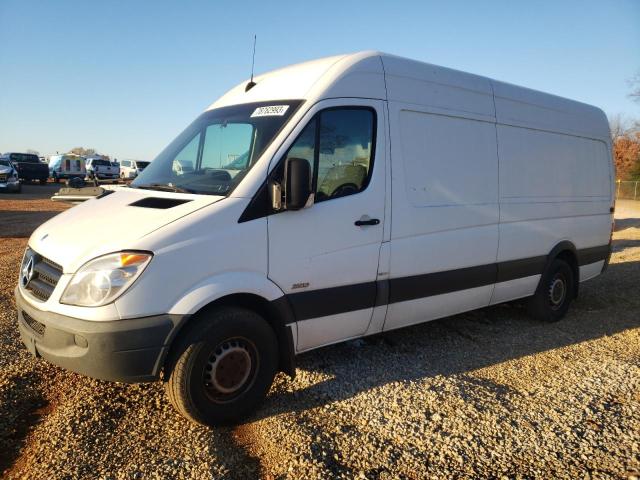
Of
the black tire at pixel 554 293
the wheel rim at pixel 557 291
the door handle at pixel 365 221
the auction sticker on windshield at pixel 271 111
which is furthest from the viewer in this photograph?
the wheel rim at pixel 557 291

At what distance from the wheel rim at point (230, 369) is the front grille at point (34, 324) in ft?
3.62

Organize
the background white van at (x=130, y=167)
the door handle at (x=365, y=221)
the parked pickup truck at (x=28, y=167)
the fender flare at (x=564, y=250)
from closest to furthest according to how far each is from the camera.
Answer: the door handle at (x=365, y=221), the fender flare at (x=564, y=250), the parked pickup truck at (x=28, y=167), the background white van at (x=130, y=167)

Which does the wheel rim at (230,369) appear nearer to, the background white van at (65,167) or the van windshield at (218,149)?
the van windshield at (218,149)

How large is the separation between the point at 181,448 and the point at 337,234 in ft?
6.06

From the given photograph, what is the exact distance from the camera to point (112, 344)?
3.06m

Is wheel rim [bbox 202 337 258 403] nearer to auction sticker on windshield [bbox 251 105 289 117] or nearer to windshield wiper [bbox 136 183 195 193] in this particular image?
windshield wiper [bbox 136 183 195 193]

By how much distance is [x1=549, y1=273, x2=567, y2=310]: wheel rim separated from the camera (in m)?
6.34

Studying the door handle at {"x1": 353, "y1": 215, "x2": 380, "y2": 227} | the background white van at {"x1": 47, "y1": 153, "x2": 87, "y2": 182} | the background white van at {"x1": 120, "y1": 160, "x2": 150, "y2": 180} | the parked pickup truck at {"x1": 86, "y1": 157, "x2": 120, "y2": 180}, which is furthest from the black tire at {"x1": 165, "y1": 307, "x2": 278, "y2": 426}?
the background white van at {"x1": 120, "y1": 160, "x2": 150, "y2": 180}

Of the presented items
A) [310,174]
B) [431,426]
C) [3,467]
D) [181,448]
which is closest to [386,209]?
[310,174]

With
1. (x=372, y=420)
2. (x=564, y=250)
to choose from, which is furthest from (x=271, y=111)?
(x=564, y=250)

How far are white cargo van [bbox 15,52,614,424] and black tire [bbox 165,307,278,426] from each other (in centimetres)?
1

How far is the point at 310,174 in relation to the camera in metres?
3.57

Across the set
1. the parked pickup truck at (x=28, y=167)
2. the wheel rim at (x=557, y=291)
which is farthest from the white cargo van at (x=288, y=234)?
the parked pickup truck at (x=28, y=167)

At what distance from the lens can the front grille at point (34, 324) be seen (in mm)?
3326
